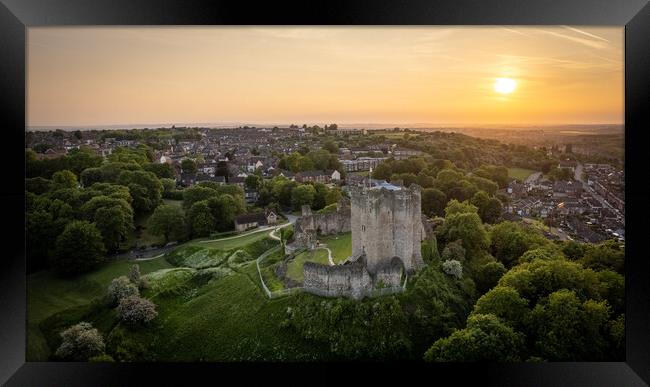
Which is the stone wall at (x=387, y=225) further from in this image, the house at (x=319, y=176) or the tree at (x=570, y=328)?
the house at (x=319, y=176)

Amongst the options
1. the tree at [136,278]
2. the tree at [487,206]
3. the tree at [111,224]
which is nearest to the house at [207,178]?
the tree at [111,224]

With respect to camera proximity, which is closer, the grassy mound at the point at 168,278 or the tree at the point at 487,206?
the grassy mound at the point at 168,278

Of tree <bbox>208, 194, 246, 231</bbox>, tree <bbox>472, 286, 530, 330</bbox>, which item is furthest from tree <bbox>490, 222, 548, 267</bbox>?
tree <bbox>208, 194, 246, 231</bbox>

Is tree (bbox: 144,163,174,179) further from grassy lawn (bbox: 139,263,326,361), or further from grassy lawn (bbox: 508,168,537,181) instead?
grassy lawn (bbox: 508,168,537,181)

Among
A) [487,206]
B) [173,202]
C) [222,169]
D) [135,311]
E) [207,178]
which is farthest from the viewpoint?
[222,169]

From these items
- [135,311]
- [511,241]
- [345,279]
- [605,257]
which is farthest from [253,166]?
[605,257]

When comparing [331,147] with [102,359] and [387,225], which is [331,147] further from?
[102,359]
